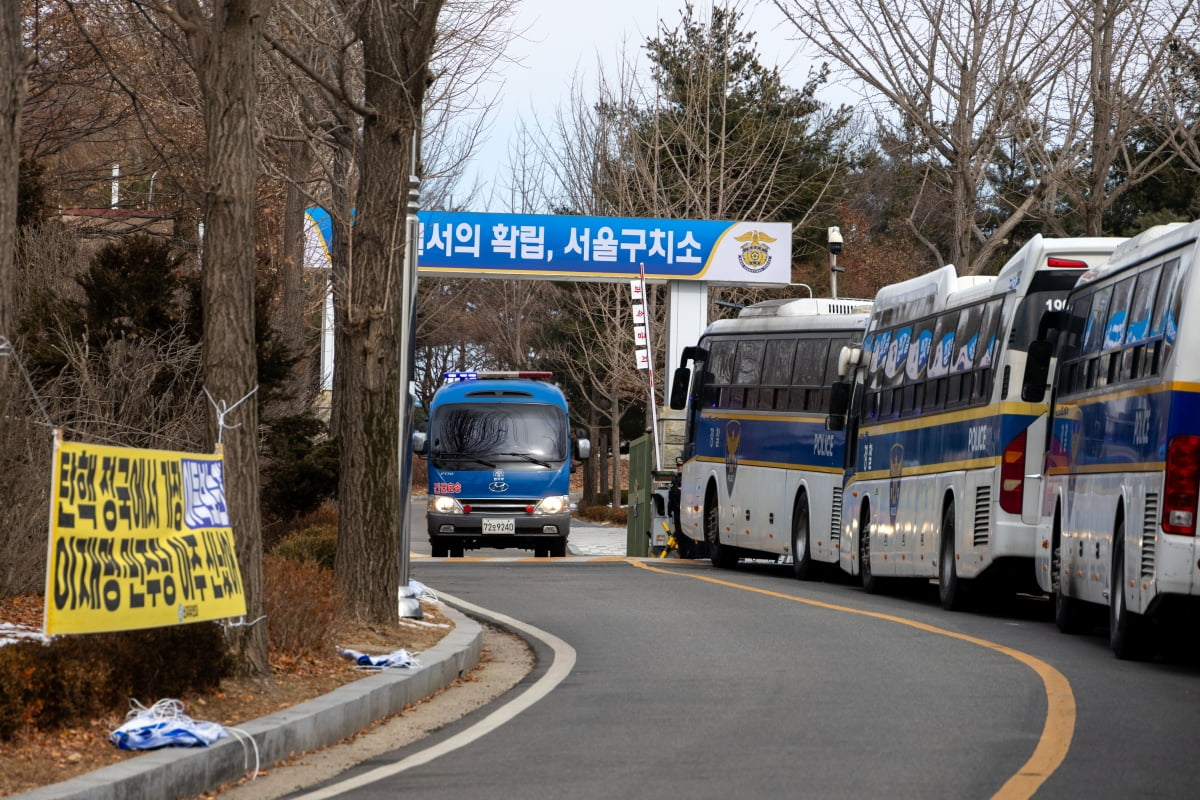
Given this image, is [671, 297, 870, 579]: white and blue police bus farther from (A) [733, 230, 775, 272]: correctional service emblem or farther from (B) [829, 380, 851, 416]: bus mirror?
(A) [733, 230, 775, 272]: correctional service emblem

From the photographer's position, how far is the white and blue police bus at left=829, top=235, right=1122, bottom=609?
17922mm

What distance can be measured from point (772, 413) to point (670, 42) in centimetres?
2950

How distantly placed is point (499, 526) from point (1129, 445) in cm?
1984

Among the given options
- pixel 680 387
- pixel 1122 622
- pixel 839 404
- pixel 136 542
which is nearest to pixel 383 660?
pixel 136 542

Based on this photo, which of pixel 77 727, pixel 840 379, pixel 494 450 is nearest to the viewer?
pixel 77 727

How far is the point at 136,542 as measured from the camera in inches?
332

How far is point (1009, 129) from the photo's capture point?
97.0 ft

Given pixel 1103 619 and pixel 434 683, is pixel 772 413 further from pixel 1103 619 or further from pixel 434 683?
pixel 434 683

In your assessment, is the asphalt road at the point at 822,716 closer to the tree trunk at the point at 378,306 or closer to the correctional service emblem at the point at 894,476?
the tree trunk at the point at 378,306

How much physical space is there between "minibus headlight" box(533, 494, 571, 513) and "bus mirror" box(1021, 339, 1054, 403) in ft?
52.5

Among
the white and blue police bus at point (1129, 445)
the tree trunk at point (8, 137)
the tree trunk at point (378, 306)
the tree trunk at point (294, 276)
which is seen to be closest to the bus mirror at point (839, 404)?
the white and blue police bus at point (1129, 445)

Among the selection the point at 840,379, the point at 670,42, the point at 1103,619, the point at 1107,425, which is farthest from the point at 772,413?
the point at 670,42

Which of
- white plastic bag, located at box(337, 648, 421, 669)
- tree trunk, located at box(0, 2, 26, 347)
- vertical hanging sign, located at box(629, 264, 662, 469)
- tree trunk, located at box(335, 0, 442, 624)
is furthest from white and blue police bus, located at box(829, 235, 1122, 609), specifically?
vertical hanging sign, located at box(629, 264, 662, 469)

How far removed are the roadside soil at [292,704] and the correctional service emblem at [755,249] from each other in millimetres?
22216
